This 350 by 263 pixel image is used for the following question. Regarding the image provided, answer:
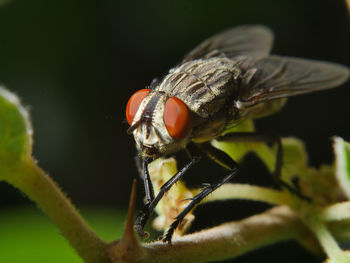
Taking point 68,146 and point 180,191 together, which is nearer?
point 180,191

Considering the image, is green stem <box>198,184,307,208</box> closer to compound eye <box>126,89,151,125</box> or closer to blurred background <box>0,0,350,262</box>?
compound eye <box>126,89,151,125</box>

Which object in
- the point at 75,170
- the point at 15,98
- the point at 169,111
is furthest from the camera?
the point at 75,170

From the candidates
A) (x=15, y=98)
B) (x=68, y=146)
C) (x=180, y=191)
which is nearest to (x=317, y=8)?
(x=68, y=146)

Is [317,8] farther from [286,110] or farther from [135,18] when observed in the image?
[135,18]

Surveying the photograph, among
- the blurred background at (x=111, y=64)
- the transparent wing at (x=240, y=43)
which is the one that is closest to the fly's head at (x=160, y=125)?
the transparent wing at (x=240, y=43)

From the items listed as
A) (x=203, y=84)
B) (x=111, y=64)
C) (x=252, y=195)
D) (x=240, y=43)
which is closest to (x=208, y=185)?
(x=252, y=195)

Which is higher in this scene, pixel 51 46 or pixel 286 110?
pixel 51 46

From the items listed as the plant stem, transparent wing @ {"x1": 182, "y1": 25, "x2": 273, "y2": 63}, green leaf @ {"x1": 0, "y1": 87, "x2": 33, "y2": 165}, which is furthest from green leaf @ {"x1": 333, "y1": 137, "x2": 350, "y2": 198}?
transparent wing @ {"x1": 182, "y1": 25, "x2": 273, "y2": 63}

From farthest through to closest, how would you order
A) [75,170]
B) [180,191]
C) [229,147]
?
[75,170] → [229,147] → [180,191]

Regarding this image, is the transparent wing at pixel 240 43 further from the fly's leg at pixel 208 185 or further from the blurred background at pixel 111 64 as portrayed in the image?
the fly's leg at pixel 208 185
